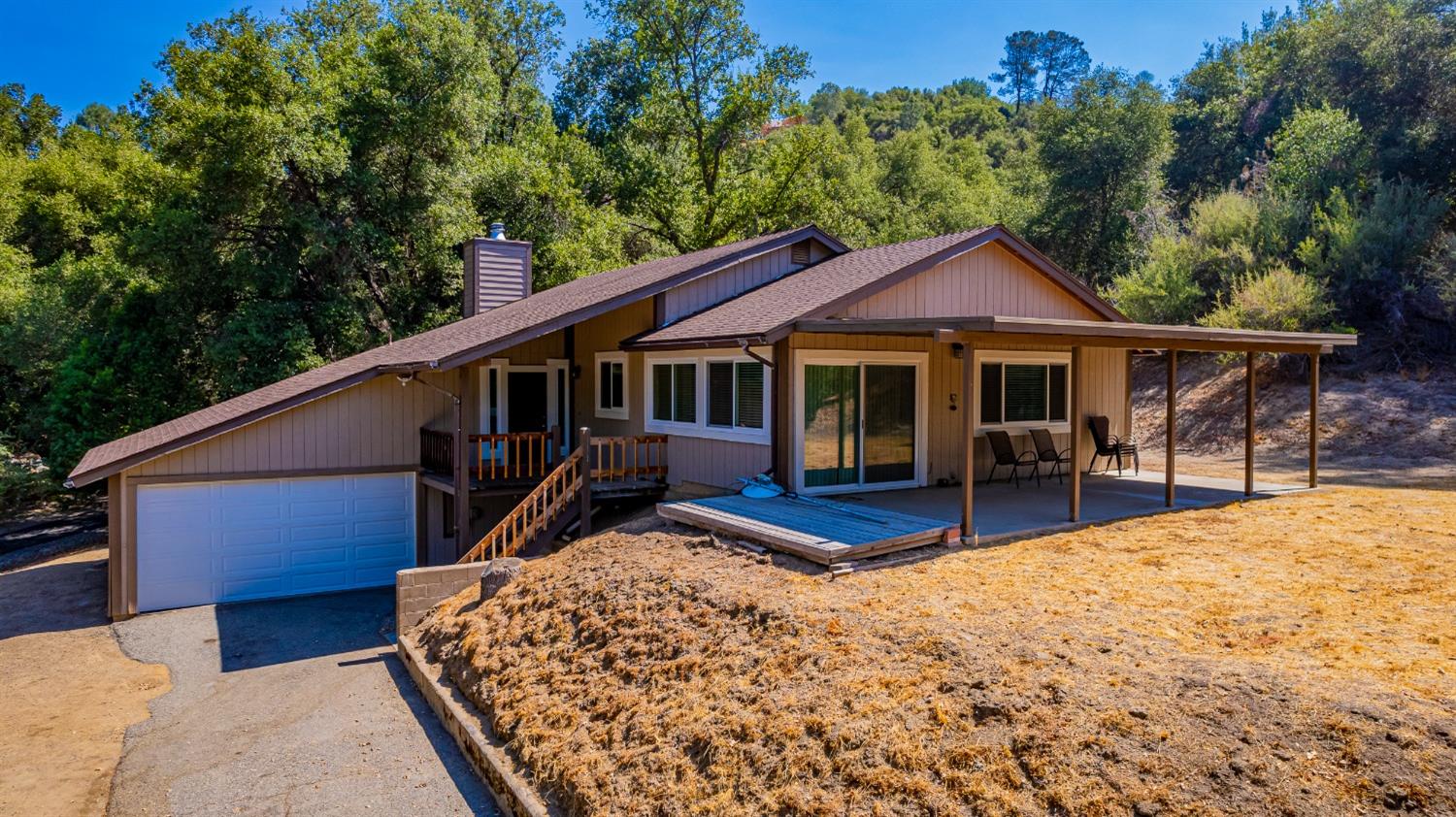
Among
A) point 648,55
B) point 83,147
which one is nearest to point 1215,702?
point 648,55

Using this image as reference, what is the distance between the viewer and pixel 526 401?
14117mm

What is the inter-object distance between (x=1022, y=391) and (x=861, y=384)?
3278 mm

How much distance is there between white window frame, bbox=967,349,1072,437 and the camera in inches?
467

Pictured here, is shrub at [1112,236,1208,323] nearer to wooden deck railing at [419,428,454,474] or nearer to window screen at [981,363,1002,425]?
window screen at [981,363,1002,425]

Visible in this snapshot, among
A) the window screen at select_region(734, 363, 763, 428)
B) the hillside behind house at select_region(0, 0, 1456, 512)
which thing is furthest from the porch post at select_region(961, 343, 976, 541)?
the hillside behind house at select_region(0, 0, 1456, 512)

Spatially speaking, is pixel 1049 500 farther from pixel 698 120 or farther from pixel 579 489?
pixel 698 120

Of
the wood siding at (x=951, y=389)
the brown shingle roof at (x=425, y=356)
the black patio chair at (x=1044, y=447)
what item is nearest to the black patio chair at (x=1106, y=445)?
the wood siding at (x=951, y=389)

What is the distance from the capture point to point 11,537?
749 inches

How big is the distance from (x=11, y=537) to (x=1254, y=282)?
1142 inches

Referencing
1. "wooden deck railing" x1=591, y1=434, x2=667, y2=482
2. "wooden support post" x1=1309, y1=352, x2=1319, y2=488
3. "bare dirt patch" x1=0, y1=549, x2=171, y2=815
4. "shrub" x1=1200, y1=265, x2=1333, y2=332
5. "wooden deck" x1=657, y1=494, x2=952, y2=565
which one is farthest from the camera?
"shrub" x1=1200, y1=265, x2=1333, y2=332

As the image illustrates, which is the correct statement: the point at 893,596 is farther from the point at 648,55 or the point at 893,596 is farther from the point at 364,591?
the point at 648,55

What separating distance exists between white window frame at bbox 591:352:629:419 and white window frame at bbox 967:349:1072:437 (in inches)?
209

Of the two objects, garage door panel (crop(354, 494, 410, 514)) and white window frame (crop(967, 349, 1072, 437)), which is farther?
garage door panel (crop(354, 494, 410, 514))

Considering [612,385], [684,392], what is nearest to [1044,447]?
[684,392]
